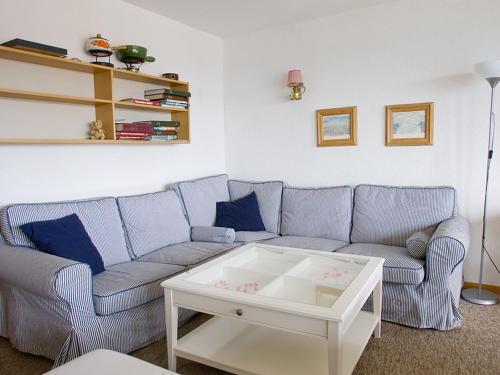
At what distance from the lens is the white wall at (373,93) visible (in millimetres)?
3180

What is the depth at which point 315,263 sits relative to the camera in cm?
248

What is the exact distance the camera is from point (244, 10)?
3.50 metres

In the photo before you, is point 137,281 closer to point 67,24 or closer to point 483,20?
point 67,24

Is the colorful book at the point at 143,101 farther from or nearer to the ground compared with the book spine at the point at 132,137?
farther from the ground

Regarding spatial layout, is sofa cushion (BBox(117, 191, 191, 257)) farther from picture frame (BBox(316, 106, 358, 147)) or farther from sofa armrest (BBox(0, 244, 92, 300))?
picture frame (BBox(316, 106, 358, 147))

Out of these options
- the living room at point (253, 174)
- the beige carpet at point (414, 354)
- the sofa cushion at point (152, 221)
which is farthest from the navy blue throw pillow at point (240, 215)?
the beige carpet at point (414, 354)

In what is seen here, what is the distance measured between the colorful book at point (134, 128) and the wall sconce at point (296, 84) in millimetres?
1388

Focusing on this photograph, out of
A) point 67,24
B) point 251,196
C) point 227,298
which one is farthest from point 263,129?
point 227,298

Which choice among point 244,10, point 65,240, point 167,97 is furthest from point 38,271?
point 244,10

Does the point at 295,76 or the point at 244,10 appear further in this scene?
the point at 295,76

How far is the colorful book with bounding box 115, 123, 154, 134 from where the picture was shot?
305 centimetres

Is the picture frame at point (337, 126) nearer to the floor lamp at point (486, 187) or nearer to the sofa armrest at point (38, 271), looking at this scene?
the floor lamp at point (486, 187)

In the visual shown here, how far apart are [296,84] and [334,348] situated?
2.74 meters

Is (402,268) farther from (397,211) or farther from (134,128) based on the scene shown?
(134,128)
